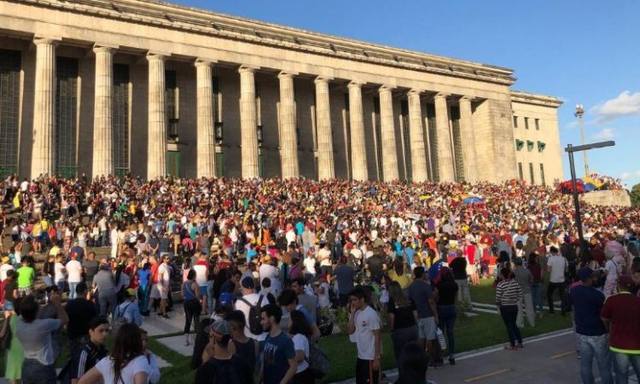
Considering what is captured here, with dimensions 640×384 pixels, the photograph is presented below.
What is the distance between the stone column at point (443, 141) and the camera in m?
48.1

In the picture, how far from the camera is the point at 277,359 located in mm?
5531

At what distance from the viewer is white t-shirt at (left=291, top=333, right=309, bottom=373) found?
5723mm

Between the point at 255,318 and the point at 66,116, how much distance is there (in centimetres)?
3240

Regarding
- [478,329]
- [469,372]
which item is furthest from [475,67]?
[469,372]

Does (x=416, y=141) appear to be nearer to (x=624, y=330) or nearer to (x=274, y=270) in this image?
(x=274, y=270)

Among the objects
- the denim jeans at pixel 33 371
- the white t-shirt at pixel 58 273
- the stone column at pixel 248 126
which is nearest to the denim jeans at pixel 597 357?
the denim jeans at pixel 33 371

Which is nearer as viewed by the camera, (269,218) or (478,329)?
(478,329)

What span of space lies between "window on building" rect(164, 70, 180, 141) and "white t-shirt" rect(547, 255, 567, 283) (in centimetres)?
3044

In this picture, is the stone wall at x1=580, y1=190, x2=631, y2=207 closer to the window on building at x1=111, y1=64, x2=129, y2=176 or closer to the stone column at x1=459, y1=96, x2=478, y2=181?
the stone column at x1=459, y1=96, x2=478, y2=181

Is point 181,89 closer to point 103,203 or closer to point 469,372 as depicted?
point 103,203

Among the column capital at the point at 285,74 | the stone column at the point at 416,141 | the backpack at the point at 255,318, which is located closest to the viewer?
the backpack at the point at 255,318

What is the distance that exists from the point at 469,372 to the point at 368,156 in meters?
38.9

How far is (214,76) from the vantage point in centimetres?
4025

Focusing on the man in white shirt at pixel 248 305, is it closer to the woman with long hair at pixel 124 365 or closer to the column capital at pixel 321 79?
the woman with long hair at pixel 124 365
